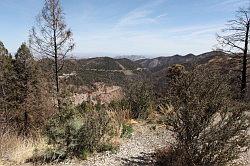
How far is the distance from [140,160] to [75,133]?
170 cm

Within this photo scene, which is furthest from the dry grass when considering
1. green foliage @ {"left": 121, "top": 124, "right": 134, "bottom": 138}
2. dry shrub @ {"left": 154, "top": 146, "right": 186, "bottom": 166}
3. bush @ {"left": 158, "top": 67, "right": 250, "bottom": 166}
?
bush @ {"left": 158, "top": 67, "right": 250, "bottom": 166}

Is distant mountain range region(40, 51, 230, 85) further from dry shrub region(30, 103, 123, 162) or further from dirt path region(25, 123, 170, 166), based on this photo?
dry shrub region(30, 103, 123, 162)

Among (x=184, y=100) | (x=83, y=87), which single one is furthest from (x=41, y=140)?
(x=83, y=87)

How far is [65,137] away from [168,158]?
251 centimetres

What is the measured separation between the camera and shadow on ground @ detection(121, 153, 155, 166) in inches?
310

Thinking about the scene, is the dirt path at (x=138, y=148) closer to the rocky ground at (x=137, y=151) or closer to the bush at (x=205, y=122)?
the rocky ground at (x=137, y=151)

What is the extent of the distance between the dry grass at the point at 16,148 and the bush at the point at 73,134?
56 centimetres

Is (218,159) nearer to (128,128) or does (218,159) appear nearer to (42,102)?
(128,128)

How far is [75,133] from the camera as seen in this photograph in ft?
27.2

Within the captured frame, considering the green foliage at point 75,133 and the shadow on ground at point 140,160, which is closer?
the shadow on ground at point 140,160

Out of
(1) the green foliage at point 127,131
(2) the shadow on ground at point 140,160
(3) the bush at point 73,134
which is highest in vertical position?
(3) the bush at point 73,134

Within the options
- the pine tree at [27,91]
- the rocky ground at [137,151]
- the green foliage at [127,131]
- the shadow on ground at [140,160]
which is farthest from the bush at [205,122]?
the pine tree at [27,91]

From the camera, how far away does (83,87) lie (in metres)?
85.3

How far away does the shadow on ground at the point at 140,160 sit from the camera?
7.87m
